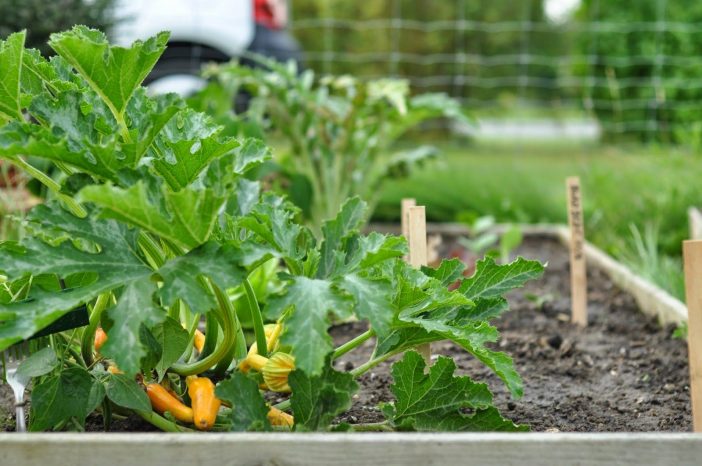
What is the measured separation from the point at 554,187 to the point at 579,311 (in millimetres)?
2588

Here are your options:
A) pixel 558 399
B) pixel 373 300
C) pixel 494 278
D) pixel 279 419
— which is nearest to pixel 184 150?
pixel 373 300

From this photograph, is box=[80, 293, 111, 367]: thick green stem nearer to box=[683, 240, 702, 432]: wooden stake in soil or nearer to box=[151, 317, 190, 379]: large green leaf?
box=[151, 317, 190, 379]: large green leaf

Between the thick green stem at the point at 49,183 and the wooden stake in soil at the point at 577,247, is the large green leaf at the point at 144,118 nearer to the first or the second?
the thick green stem at the point at 49,183

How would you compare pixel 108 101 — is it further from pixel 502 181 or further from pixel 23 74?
pixel 502 181

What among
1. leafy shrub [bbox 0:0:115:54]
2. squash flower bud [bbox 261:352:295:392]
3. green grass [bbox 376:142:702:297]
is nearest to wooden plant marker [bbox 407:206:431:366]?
squash flower bud [bbox 261:352:295:392]

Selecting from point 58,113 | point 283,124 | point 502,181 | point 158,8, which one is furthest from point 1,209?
point 502,181

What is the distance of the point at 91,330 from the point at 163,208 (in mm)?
402

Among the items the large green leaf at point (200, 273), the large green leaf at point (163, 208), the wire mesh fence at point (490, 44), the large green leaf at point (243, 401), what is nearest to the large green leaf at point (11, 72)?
the large green leaf at point (163, 208)

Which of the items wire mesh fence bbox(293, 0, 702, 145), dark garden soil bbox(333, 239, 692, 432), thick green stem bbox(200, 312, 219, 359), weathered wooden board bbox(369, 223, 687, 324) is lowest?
dark garden soil bbox(333, 239, 692, 432)

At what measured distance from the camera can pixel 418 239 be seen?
6.96ft

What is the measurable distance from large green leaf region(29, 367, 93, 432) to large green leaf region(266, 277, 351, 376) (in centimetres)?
47

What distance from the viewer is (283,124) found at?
446 cm

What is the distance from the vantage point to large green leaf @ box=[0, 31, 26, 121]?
5.54 ft

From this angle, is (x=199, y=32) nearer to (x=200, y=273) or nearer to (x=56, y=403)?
(x=56, y=403)
